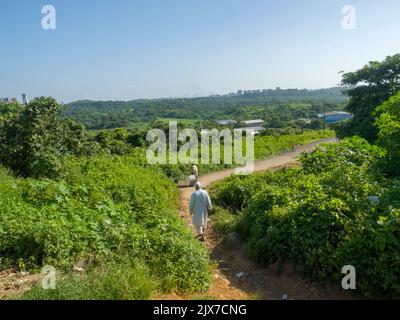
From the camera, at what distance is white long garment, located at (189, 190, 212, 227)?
26.6 ft

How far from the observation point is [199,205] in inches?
320

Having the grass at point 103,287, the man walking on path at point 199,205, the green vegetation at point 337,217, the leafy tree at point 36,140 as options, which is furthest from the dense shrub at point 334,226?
the leafy tree at point 36,140

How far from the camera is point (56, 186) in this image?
319 inches

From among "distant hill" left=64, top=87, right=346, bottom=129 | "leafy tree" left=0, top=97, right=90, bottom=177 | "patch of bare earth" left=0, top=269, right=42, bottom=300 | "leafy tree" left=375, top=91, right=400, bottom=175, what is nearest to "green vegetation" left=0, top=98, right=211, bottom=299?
"patch of bare earth" left=0, top=269, right=42, bottom=300

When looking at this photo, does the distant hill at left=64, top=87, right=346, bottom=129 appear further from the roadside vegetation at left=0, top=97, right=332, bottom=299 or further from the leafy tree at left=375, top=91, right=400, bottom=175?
the leafy tree at left=375, top=91, right=400, bottom=175

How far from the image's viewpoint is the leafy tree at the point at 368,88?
16453 mm

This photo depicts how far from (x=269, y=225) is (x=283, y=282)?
1.54 metres

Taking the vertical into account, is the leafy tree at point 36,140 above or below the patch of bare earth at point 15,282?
above

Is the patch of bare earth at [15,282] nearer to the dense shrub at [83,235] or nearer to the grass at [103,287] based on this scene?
the dense shrub at [83,235]

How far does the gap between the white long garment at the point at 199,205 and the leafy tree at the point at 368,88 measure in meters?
10.7

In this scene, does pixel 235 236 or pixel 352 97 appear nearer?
pixel 235 236

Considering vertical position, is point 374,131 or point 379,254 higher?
point 374,131
